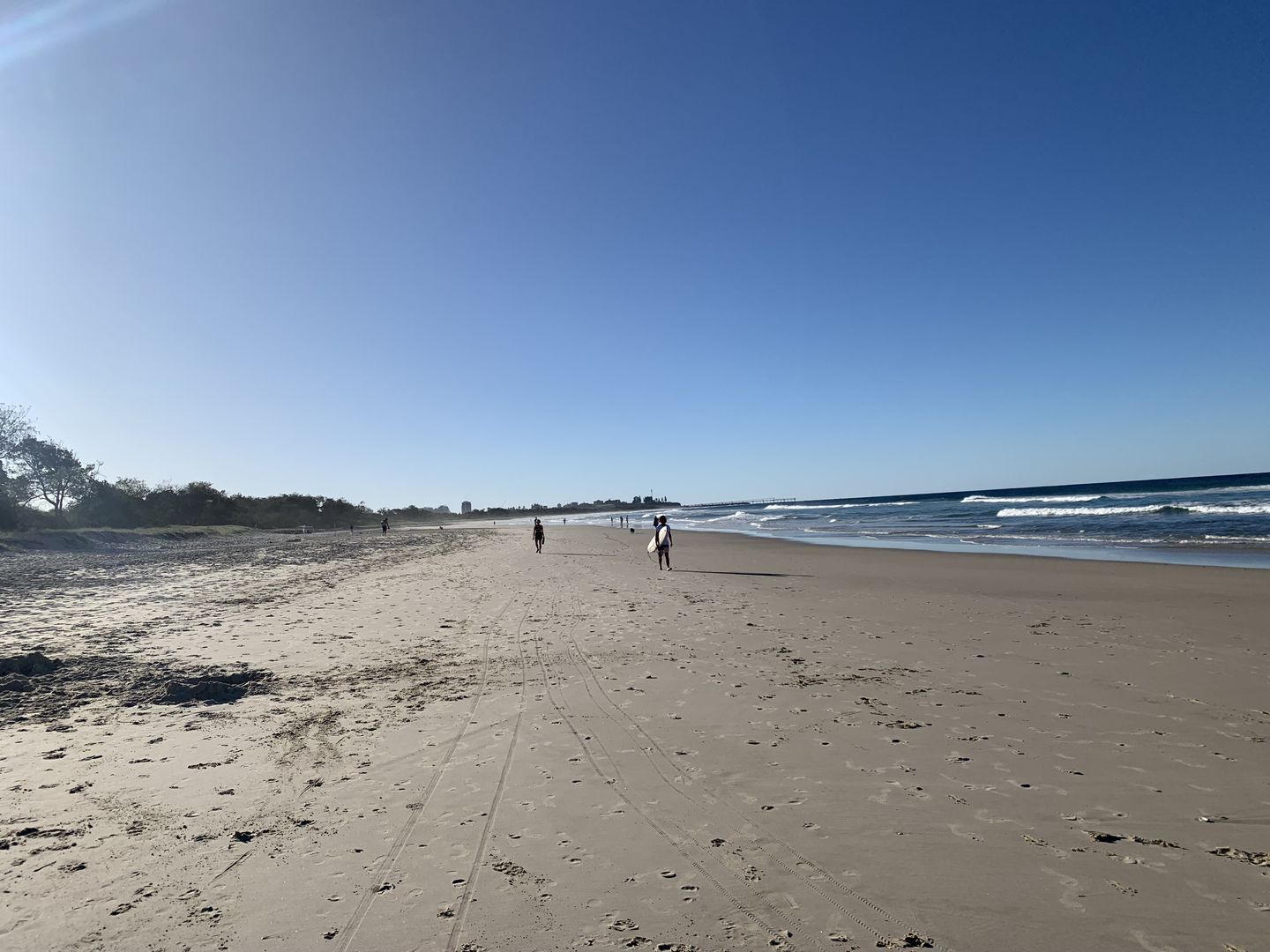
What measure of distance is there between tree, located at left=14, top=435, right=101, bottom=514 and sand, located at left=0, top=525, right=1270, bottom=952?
141 feet

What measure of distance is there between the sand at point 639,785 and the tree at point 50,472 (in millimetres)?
43117

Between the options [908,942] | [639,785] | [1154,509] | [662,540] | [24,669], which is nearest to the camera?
[908,942]

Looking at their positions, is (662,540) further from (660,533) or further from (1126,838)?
(1126,838)

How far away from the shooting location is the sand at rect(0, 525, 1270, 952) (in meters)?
A: 3.12

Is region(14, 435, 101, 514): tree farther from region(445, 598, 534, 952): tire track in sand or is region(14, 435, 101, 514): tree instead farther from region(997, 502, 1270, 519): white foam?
region(997, 502, 1270, 519): white foam

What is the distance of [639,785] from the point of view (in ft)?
15.3

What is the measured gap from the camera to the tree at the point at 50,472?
139 ft

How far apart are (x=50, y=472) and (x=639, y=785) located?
5597 centimetres

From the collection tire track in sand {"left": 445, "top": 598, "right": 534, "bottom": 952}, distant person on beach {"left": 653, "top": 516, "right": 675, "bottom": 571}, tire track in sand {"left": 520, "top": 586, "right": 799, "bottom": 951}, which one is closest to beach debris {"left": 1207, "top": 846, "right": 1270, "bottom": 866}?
tire track in sand {"left": 520, "top": 586, "right": 799, "bottom": 951}

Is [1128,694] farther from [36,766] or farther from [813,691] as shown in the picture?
[36,766]

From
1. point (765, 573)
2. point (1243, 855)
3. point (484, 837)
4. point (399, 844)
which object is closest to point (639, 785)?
point (484, 837)

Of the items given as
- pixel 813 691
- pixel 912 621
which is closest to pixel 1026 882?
pixel 813 691

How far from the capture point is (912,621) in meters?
11.0

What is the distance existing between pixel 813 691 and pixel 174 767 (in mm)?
5819
